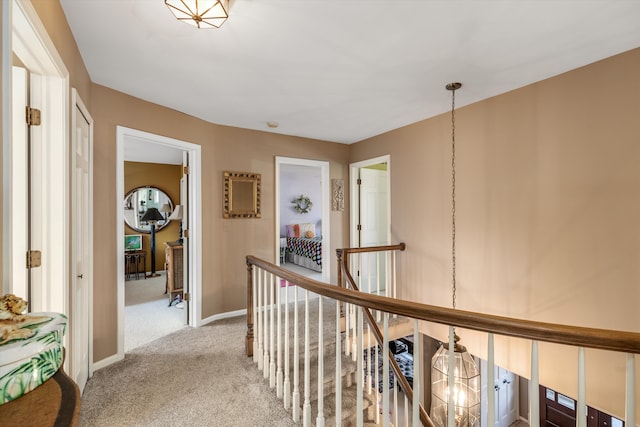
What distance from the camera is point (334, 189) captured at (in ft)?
14.7

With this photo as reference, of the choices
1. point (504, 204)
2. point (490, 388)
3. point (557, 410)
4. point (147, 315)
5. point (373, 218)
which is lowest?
point (557, 410)

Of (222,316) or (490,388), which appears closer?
(490,388)

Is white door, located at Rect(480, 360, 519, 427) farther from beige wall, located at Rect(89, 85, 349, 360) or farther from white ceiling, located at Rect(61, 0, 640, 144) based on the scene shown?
white ceiling, located at Rect(61, 0, 640, 144)

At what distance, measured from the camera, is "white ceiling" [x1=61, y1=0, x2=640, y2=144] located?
5.32ft

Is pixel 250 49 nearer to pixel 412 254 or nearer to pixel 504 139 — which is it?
pixel 504 139

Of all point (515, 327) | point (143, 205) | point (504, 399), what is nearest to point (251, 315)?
point (515, 327)

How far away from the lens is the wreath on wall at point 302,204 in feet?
27.9

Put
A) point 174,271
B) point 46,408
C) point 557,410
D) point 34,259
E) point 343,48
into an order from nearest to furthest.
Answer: point 46,408
point 34,259
point 343,48
point 174,271
point 557,410

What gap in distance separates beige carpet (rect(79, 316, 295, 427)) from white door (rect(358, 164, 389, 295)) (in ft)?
7.76

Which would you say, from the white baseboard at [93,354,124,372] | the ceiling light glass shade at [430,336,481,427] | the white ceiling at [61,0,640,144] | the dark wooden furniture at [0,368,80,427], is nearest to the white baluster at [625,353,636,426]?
the dark wooden furniture at [0,368,80,427]

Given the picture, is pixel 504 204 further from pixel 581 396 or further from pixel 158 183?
pixel 158 183

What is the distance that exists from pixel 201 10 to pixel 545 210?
9.45 feet

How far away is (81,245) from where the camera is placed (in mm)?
2104

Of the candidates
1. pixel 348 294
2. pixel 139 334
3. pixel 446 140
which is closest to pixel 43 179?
pixel 348 294
